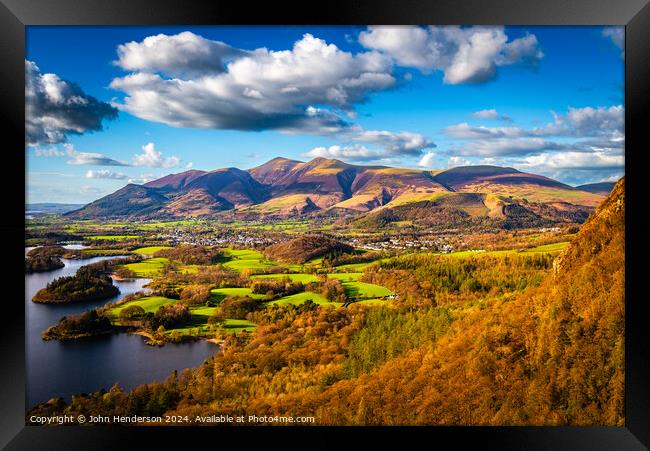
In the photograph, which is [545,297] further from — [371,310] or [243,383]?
[243,383]

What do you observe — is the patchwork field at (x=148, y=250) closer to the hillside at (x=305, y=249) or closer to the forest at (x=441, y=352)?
the forest at (x=441, y=352)

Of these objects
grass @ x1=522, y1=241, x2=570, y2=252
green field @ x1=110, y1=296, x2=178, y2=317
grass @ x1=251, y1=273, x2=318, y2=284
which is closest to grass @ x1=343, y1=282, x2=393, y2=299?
grass @ x1=251, y1=273, x2=318, y2=284

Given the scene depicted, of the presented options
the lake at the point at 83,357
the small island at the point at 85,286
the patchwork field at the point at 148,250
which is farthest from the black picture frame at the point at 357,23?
the patchwork field at the point at 148,250

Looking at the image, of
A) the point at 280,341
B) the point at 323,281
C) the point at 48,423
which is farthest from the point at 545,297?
the point at 48,423

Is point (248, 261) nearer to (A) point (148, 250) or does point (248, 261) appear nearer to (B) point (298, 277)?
(B) point (298, 277)

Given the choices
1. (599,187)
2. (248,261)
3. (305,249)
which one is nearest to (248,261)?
(248,261)
